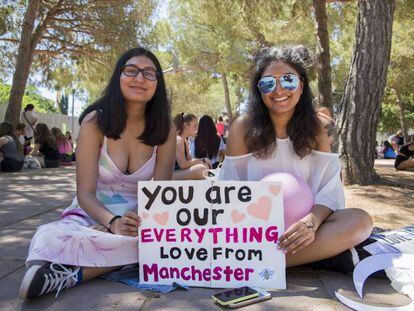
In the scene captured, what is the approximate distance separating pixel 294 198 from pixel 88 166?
1.32 meters

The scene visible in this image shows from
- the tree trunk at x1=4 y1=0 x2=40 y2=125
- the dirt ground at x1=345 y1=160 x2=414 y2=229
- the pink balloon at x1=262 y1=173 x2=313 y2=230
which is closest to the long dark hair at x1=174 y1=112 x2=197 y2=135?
the dirt ground at x1=345 y1=160 x2=414 y2=229

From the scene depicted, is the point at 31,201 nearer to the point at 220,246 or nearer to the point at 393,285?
the point at 220,246

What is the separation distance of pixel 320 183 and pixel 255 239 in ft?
2.24

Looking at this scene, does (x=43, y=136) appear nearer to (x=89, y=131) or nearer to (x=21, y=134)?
(x=21, y=134)

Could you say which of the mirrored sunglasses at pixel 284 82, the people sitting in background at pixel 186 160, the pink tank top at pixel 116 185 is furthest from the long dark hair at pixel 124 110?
the people sitting in background at pixel 186 160

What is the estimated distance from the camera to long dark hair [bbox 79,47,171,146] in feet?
9.49

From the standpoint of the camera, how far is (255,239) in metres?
2.50

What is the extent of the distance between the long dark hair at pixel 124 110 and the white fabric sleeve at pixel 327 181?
106 cm

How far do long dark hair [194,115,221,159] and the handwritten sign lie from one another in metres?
5.22

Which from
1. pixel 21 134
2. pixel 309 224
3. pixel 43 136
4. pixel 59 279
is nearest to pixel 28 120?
pixel 21 134

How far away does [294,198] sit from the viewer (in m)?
2.66

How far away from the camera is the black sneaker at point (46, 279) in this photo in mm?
2150

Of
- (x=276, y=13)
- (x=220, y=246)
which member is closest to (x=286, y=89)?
(x=220, y=246)

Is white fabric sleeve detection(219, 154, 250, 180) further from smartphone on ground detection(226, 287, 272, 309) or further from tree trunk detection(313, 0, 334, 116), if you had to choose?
tree trunk detection(313, 0, 334, 116)
